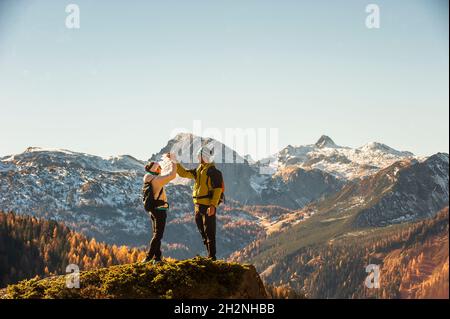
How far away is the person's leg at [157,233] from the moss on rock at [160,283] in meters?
1.82

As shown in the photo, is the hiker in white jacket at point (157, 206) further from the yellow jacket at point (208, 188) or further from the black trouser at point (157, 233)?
the yellow jacket at point (208, 188)

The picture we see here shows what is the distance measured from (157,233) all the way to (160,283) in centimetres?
491

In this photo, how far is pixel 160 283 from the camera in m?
24.3

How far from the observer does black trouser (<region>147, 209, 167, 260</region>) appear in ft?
93.8

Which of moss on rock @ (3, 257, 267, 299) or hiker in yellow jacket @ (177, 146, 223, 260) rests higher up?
hiker in yellow jacket @ (177, 146, 223, 260)

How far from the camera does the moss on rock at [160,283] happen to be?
23.3 metres

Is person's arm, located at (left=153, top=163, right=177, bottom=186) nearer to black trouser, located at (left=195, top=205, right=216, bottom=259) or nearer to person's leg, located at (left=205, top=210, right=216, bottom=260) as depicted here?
black trouser, located at (left=195, top=205, right=216, bottom=259)

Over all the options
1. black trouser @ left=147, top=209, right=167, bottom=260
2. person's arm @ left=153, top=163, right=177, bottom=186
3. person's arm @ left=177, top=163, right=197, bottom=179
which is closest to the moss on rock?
black trouser @ left=147, top=209, right=167, bottom=260

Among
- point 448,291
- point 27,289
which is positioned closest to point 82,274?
point 27,289

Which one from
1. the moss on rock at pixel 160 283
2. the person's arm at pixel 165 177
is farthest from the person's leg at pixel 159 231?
the moss on rock at pixel 160 283

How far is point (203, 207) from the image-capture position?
29.3 meters
